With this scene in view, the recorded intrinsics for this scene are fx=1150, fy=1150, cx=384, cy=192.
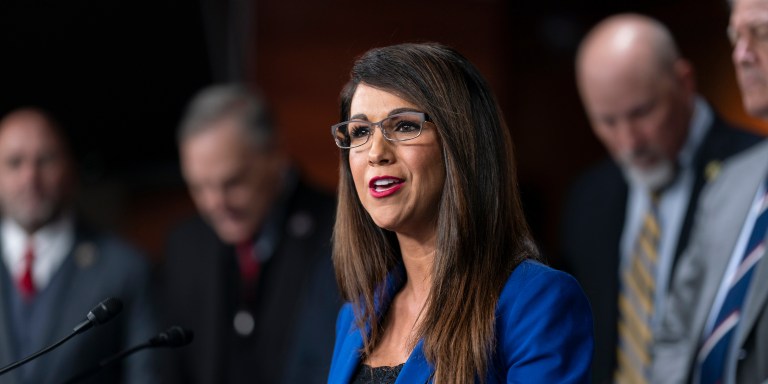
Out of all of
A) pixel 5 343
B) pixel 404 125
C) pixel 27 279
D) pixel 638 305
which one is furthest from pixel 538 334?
pixel 27 279

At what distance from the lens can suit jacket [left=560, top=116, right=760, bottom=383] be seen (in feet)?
10.6

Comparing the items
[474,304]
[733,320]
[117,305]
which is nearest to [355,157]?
[474,304]

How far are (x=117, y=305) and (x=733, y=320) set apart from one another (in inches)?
52.0

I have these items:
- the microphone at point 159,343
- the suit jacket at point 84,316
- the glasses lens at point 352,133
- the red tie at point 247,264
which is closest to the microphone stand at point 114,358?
the microphone at point 159,343

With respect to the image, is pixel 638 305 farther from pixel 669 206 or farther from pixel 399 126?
pixel 399 126

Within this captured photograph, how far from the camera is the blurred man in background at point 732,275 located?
2.45 meters

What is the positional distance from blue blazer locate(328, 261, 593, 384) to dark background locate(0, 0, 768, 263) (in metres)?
3.00

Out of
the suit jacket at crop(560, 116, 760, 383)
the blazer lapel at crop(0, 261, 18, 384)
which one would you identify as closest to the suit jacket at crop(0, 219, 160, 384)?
the blazer lapel at crop(0, 261, 18, 384)

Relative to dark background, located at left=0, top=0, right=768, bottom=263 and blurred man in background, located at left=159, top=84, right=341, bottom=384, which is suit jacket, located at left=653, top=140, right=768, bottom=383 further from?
dark background, located at left=0, top=0, right=768, bottom=263

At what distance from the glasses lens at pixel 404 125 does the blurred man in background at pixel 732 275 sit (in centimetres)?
94

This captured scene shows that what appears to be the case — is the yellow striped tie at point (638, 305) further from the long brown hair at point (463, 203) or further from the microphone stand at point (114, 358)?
the microphone stand at point (114, 358)

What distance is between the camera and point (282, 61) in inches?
201

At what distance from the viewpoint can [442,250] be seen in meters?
1.94

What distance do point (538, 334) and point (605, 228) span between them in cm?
167
